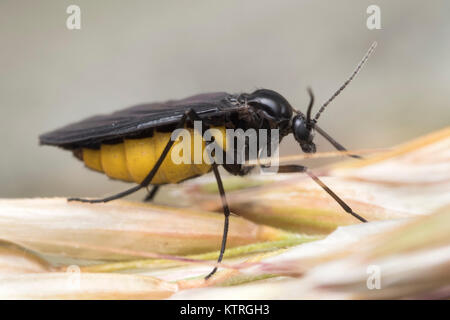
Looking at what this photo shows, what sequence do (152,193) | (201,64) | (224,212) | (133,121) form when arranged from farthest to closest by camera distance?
1. (201,64)
2. (152,193)
3. (133,121)
4. (224,212)

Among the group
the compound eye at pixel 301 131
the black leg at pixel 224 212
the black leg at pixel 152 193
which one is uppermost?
the compound eye at pixel 301 131

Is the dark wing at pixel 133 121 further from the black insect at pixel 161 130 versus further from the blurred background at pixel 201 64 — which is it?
the blurred background at pixel 201 64

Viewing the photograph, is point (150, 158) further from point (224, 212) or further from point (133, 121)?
point (224, 212)

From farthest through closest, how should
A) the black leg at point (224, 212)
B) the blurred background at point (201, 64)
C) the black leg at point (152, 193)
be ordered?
the blurred background at point (201, 64)
the black leg at point (152, 193)
the black leg at point (224, 212)

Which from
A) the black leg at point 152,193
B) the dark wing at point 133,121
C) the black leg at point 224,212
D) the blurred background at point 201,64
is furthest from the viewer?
the blurred background at point 201,64

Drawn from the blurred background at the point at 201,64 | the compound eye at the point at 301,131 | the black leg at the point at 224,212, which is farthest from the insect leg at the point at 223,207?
the blurred background at the point at 201,64

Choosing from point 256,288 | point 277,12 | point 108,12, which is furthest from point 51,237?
point 277,12

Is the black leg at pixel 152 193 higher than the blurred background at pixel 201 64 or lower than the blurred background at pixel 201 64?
lower

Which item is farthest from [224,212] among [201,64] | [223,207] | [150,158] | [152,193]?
[201,64]
